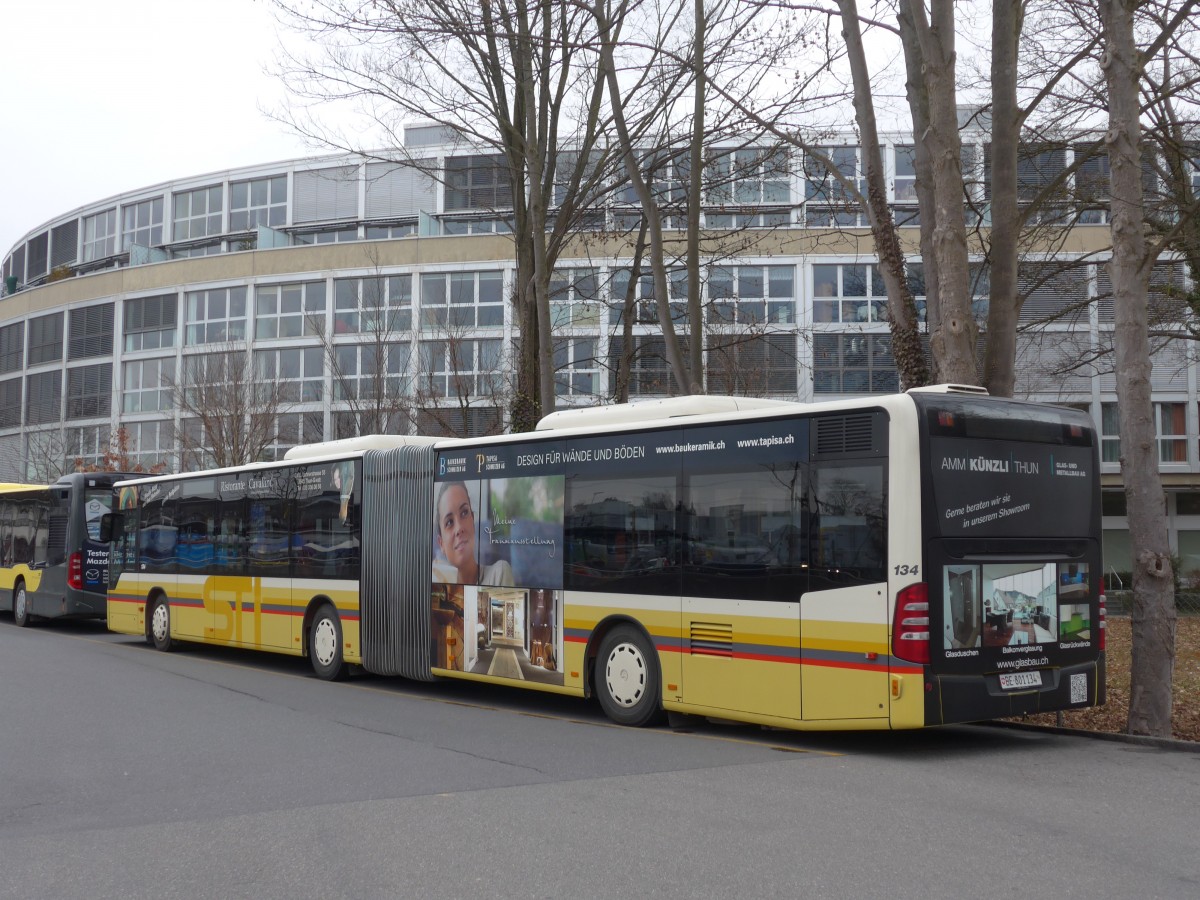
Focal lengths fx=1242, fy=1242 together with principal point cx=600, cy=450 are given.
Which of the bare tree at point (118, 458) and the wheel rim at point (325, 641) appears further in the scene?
the bare tree at point (118, 458)

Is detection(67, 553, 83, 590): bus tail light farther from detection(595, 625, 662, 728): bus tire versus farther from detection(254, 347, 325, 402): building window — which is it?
detection(254, 347, 325, 402): building window

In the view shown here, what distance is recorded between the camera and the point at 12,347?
56.2 meters

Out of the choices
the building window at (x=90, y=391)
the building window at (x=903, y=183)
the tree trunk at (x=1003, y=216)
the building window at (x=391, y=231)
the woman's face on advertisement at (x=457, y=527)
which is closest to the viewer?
the tree trunk at (x=1003, y=216)

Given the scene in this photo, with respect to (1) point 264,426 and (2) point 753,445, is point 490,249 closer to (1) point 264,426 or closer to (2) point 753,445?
(1) point 264,426

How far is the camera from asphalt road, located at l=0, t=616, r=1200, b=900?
5.77 m

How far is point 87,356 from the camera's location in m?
51.8

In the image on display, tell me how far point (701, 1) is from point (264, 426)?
856 inches

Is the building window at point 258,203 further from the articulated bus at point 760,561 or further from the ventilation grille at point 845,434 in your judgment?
the ventilation grille at point 845,434

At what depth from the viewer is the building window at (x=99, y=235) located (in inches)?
2173

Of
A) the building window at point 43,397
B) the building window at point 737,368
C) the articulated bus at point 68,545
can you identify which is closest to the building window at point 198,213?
the building window at point 43,397

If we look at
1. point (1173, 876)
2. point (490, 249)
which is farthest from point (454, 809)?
point (490, 249)

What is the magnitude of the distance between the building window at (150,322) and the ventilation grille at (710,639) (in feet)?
140

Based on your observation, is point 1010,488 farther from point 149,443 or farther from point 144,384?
point 144,384

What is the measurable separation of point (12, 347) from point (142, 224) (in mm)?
8740
